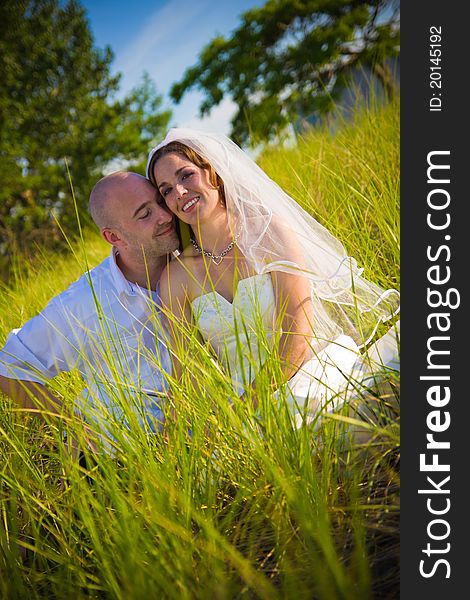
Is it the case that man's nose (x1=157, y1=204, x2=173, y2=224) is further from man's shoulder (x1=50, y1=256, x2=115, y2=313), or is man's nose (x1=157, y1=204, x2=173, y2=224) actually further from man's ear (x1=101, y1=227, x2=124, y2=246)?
man's shoulder (x1=50, y1=256, x2=115, y2=313)

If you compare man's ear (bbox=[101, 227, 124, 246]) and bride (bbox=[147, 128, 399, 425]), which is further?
man's ear (bbox=[101, 227, 124, 246])

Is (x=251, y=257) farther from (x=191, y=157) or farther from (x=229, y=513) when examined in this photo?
(x=229, y=513)

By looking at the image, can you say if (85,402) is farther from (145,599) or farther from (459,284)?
(459,284)

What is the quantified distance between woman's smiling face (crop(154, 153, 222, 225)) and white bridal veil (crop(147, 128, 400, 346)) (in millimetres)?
96

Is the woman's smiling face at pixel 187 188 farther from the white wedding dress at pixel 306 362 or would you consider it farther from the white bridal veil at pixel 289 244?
the white wedding dress at pixel 306 362

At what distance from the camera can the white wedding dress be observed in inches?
82.7

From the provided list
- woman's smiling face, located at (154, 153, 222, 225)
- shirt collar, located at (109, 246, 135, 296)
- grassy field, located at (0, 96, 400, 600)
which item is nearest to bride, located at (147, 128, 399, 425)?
woman's smiling face, located at (154, 153, 222, 225)

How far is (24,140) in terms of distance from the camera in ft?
56.3

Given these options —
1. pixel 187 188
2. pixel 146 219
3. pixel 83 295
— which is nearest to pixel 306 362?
pixel 187 188

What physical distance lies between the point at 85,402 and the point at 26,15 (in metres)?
18.6

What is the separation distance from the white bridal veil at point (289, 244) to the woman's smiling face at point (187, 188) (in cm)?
10

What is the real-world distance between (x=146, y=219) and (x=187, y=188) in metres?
0.34

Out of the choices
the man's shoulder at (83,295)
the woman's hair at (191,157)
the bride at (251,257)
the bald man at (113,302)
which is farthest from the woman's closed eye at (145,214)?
the man's shoulder at (83,295)


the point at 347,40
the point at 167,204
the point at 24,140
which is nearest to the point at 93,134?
the point at 24,140
